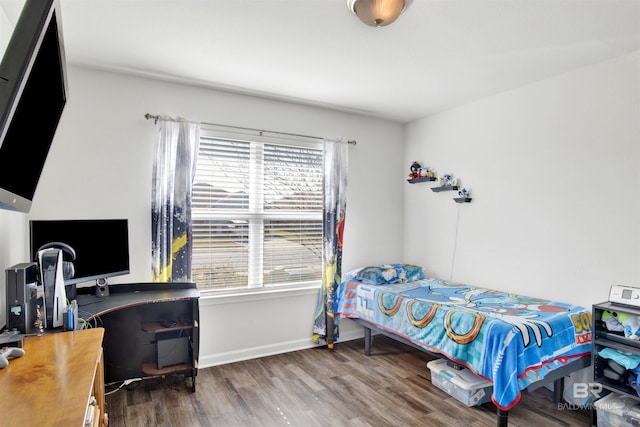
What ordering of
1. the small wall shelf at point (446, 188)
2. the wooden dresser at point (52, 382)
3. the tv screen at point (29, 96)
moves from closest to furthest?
the tv screen at point (29, 96) < the wooden dresser at point (52, 382) < the small wall shelf at point (446, 188)

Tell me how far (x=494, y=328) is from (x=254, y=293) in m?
2.13

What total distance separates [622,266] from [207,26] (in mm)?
3231

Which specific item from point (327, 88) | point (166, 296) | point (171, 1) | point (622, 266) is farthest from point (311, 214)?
point (622, 266)

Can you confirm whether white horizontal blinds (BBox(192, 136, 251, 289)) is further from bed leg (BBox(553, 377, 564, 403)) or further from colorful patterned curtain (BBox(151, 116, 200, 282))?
bed leg (BBox(553, 377, 564, 403))

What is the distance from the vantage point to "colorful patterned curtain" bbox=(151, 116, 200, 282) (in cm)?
300

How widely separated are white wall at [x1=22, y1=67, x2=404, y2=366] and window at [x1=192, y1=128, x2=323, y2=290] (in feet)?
0.65

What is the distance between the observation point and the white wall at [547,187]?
255 centimetres

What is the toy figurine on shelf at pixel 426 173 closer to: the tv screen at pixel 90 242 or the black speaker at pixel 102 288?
the tv screen at pixel 90 242

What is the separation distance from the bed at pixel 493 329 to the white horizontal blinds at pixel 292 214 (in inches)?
30.1

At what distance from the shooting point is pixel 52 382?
129cm

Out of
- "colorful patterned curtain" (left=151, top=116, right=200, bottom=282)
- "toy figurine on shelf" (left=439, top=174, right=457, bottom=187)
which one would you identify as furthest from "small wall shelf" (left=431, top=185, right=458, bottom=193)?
"colorful patterned curtain" (left=151, top=116, right=200, bottom=282)

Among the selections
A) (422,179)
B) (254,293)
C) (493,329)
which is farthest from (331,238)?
(493,329)

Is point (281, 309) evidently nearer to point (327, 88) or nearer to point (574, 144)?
point (327, 88)

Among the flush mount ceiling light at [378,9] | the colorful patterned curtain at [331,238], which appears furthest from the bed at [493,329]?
the flush mount ceiling light at [378,9]
